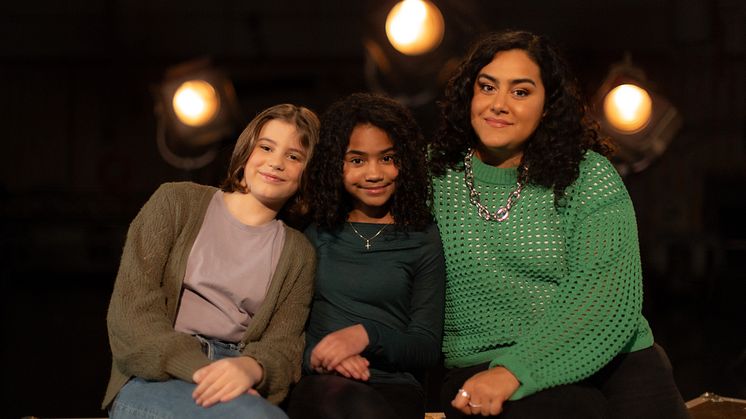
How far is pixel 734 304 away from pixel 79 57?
9.46 ft

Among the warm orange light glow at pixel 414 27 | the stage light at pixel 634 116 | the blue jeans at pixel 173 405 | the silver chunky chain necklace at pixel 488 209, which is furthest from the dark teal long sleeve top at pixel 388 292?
the stage light at pixel 634 116

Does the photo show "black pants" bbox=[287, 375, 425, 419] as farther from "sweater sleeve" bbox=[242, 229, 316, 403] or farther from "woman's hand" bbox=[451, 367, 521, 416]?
"woman's hand" bbox=[451, 367, 521, 416]

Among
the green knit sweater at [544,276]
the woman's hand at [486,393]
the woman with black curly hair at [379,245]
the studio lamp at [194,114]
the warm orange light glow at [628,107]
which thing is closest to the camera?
the woman's hand at [486,393]

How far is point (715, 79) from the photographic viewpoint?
3506 millimetres

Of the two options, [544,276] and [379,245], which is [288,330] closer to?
[379,245]

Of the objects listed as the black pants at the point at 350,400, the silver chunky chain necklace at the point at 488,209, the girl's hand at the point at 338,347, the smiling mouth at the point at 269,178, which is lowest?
the black pants at the point at 350,400

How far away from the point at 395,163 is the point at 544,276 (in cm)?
43

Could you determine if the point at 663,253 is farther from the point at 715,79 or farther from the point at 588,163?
the point at 588,163

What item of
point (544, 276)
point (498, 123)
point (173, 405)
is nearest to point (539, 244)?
point (544, 276)

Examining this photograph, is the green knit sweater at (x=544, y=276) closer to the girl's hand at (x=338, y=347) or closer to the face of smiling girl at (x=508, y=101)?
the face of smiling girl at (x=508, y=101)

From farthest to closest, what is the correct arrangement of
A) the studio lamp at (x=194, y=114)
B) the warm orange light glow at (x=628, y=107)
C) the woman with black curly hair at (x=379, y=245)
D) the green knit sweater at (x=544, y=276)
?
1. the warm orange light glow at (x=628, y=107)
2. the studio lamp at (x=194, y=114)
3. the woman with black curly hair at (x=379, y=245)
4. the green knit sweater at (x=544, y=276)

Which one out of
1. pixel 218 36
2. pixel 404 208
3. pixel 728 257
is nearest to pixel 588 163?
pixel 404 208

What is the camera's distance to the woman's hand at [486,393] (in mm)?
1676

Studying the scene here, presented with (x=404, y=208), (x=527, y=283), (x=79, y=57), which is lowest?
(x=527, y=283)
